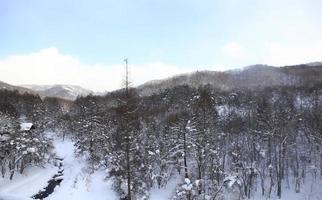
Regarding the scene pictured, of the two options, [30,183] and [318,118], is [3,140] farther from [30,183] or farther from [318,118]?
[318,118]

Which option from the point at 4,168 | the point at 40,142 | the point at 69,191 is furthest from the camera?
the point at 40,142

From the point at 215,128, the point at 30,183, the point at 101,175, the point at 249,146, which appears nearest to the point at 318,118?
the point at 249,146

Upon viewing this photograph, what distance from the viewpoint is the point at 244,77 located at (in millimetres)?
176750

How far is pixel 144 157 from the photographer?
41469 mm

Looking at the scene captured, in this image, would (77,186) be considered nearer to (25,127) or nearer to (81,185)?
(81,185)

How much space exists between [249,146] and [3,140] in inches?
1492

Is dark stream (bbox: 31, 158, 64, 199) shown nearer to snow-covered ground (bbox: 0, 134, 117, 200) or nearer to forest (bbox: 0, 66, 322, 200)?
snow-covered ground (bbox: 0, 134, 117, 200)

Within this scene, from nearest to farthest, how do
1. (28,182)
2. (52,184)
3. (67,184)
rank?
(28,182), (67,184), (52,184)

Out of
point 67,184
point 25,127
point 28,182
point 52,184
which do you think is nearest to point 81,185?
point 67,184

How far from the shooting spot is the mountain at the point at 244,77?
6029 inches

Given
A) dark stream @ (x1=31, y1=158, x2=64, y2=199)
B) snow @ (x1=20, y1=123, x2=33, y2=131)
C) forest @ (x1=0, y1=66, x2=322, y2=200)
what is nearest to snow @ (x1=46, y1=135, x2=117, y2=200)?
dark stream @ (x1=31, y1=158, x2=64, y2=199)

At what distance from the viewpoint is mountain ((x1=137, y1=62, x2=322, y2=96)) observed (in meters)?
153

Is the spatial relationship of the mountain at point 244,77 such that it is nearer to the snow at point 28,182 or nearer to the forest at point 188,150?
the forest at point 188,150

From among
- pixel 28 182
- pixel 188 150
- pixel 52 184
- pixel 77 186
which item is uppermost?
pixel 188 150
